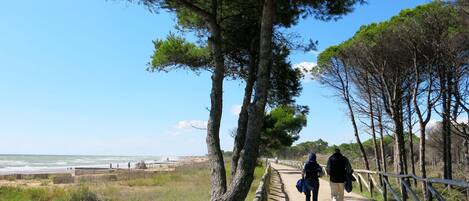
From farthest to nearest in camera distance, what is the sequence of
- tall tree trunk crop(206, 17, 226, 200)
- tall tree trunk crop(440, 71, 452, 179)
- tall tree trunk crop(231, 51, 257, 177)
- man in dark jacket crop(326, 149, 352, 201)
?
tall tree trunk crop(440, 71, 452, 179), man in dark jacket crop(326, 149, 352, 201), tall tree trunk crop(231, 51, 257, 177), tall tree trunk crop(206, 17, 226, 200)

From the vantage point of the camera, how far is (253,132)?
299 inches

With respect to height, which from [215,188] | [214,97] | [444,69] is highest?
[444,69]

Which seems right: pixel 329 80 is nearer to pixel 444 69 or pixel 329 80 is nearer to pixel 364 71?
pixel 364 71

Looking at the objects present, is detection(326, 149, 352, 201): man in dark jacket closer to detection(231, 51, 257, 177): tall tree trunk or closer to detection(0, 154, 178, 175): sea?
detection(231, 51, 257, 177): tall tree trunk

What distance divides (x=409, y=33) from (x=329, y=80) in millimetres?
6383

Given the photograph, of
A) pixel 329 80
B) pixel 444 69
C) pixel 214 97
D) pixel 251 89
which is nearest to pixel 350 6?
pixel 251 89

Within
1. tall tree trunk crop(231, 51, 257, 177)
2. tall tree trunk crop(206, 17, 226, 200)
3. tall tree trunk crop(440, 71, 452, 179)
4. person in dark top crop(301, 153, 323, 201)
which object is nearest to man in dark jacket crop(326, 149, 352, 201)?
person in dark top crop(301, 153, 323, 201)

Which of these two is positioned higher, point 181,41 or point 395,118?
point 181,41

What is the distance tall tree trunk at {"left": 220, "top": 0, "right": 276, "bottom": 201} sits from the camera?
7.50 metres

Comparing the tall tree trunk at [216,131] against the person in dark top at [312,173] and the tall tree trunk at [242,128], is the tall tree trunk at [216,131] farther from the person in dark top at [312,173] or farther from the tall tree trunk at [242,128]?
the person in dark top at [312,173]

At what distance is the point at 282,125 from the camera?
143 feet

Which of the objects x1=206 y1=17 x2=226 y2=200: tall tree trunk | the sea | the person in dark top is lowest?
the sea

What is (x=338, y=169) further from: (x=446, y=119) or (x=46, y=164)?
(x=46, y=164)

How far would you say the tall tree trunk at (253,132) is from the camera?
7.50m
